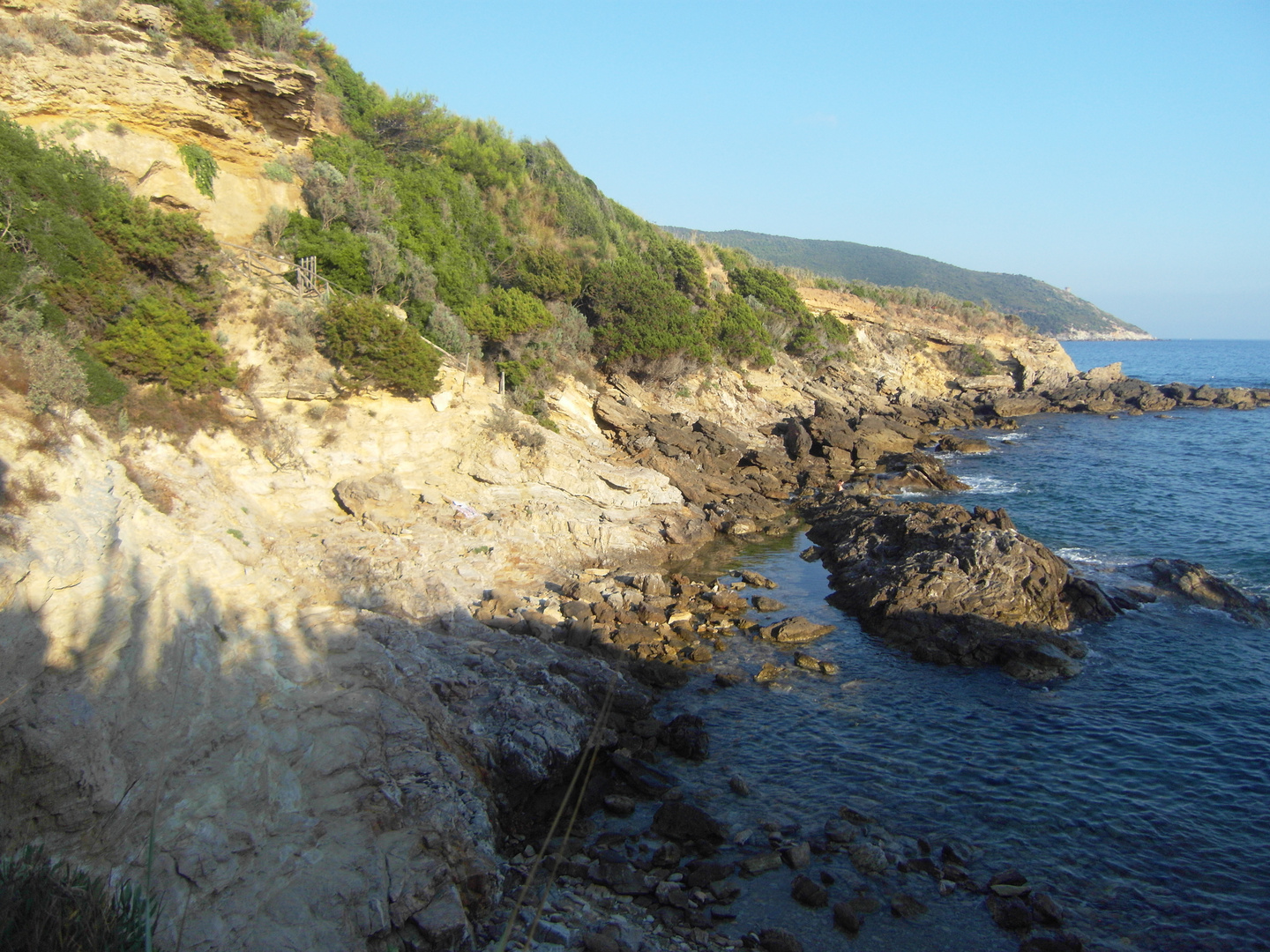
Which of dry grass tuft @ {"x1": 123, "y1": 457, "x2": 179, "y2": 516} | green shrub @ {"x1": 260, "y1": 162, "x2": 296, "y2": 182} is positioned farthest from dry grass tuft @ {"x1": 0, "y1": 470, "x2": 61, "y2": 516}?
green shrub @ {"x1": 260, "y1": 162, "x2": 296, "y2": 182}

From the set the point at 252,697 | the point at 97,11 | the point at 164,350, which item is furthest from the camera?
the point at 97,11

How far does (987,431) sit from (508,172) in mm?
30132

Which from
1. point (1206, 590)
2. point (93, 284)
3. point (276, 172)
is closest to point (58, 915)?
point (93, 284)

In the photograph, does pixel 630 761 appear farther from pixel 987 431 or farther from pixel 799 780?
pixel 987 431

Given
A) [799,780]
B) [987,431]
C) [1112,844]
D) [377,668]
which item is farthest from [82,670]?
[987,431]

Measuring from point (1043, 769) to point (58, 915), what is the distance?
38.9 feet

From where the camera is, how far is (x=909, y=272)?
515 feet

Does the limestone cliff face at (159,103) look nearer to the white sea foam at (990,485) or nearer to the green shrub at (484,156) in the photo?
the green shrub at (484,156)

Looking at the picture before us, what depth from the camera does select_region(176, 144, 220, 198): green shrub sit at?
20359mm

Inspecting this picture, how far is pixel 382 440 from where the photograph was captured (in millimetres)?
18812

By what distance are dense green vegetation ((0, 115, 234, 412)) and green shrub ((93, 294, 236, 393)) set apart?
0.07 feet

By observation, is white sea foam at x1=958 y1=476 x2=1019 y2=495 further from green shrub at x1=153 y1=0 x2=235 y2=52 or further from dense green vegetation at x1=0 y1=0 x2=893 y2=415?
green shrub at x1=153 y1=0 x2=235 y2=52

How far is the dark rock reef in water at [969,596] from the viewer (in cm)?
1437

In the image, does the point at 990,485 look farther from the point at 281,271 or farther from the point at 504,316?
the point at 281,271
